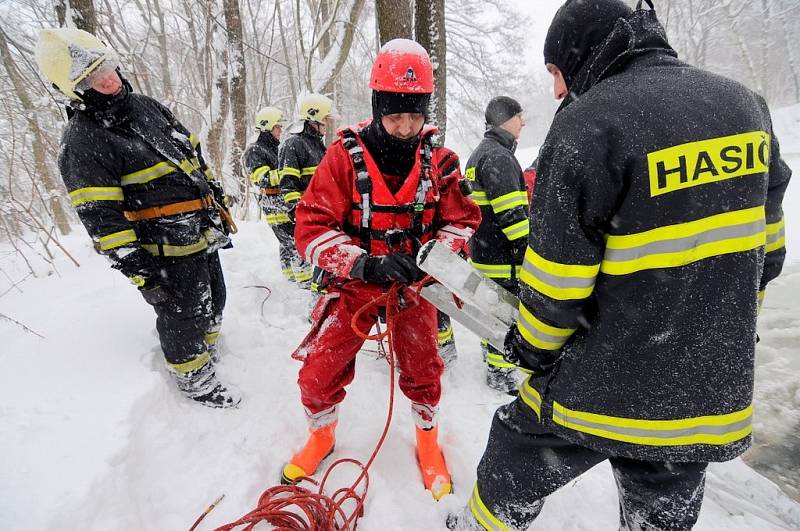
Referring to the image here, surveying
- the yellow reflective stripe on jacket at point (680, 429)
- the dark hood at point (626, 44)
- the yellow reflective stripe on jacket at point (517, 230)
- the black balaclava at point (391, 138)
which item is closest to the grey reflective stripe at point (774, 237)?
the yellow reflective stripe on jacket at point (680, 429)

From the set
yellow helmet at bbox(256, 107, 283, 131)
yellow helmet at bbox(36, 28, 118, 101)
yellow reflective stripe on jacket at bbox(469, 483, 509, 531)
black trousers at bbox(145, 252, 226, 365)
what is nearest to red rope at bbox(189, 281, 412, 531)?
yellow reflective stripe on jacket at bbox(469, 483, 509, 531)

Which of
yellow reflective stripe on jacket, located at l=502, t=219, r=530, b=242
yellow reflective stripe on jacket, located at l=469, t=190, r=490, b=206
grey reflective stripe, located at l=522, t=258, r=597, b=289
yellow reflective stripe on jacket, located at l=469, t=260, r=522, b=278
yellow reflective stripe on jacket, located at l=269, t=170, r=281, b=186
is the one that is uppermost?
grey reflective stripe, located at l=522, t=258, r=597, b=289

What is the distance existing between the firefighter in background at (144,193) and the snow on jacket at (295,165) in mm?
1230

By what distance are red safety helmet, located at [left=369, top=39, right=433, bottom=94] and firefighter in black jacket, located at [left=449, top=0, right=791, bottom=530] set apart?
28.3 inches

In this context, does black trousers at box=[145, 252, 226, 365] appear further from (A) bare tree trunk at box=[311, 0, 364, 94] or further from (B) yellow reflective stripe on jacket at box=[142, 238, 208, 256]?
(A) bare tree trunk at box=[311, 0, 364, 94]

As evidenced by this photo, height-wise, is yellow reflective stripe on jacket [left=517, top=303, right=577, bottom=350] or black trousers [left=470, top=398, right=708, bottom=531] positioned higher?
yellow reflective stripe on jacket [left=517, top=303, right=577, bottom=350]

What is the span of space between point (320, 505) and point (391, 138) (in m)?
1.94

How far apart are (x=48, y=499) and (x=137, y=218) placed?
155cm

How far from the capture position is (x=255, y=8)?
1001cm

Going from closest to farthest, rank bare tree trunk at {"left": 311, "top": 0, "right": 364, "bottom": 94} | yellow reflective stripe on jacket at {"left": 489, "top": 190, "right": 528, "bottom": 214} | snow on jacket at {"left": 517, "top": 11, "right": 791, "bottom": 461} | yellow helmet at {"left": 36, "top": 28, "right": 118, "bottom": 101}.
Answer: snow on jacket at {"left": 517, "top": 11, "right": 791, "bottom": 461}, yellow helmet at {"left": 36, "top": 28, "right": 118, "bottom": 101}, yellow reflective stripe on jacket at {"left": 489, "top": 190, "right": 528, "bottom": 214}, bare tree trunk at {"left": 311, "top": 0, "right": 364, "bottom": 94}

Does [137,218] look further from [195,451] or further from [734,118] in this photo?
[734,118]

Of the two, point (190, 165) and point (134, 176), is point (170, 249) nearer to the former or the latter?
point (134, 176)

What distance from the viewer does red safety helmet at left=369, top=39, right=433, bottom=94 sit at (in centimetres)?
188

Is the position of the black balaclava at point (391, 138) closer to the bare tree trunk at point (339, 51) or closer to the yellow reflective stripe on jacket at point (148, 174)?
the yellow reflective stripe on jacket at point (148, 174)
